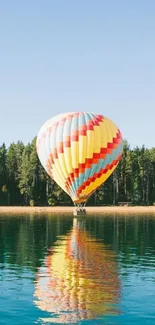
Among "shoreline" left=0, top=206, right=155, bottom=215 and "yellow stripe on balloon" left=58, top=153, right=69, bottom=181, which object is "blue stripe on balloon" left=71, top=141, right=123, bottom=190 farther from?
"shoreline" left=0, top=206, right=155, bottom=215

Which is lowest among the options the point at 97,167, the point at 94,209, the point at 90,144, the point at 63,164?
the point at 94,209

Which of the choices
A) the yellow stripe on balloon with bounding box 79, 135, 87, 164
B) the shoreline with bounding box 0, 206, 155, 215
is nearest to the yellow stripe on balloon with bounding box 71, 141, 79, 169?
the yellow stripe on balloon with bounding box 79, 135, 87, 164

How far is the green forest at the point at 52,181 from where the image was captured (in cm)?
15412

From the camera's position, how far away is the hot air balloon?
9025cm

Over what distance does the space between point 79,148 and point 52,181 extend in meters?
65.1

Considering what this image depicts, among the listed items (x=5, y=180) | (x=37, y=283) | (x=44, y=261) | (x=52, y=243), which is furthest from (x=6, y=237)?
(x=5, y=180)

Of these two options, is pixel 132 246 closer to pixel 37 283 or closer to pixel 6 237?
pixel 6 237

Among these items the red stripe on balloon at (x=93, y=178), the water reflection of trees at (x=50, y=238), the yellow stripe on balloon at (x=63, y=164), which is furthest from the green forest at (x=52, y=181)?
the water reflection of trees at (x=50, y=238)

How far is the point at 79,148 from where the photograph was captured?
90.8 meters

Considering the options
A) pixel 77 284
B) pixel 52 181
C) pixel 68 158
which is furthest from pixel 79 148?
pixel 52 181

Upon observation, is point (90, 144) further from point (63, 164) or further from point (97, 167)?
point (63, 164)

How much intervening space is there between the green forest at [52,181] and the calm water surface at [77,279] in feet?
271

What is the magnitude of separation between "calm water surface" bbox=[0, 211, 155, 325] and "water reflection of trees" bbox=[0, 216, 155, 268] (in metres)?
0.08

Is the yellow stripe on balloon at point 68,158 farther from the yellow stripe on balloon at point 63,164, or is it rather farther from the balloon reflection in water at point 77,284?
the balloon reflection in water at point 77,284
